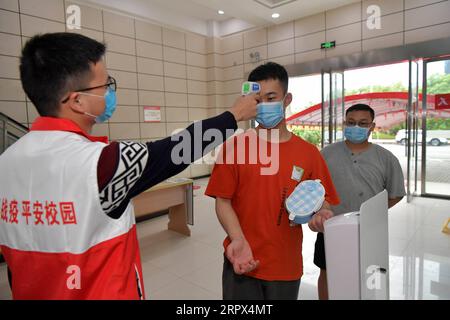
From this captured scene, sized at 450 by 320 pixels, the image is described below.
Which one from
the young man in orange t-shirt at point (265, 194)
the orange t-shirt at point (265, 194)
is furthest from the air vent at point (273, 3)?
the orange t-shirt at point (265, 194)

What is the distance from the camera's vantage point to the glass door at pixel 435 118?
14.5ft

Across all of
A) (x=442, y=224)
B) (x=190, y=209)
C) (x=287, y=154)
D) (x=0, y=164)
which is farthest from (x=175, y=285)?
(x=442, y=224)

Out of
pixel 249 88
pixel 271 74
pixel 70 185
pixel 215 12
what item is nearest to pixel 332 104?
pixel 215 12

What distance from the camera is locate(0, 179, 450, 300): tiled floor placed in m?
2.27

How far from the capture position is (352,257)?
2.14 feet

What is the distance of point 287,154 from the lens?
1269 millimetres

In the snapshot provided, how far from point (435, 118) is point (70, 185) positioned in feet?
18.0

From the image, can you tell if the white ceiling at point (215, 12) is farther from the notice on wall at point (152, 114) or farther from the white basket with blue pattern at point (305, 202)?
the white basket with blue pattern at point (305, 202)

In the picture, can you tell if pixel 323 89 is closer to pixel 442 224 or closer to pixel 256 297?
pixel 442 224

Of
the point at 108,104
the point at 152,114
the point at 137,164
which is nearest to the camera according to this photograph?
the point at 137,164

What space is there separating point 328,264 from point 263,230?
539mm

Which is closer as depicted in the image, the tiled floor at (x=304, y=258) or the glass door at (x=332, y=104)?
the tiled floor at (x=304, y=258)

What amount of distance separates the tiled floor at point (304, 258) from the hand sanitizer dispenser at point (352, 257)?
1.73 meters

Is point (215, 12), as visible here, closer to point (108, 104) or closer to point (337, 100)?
point (337, 100)
